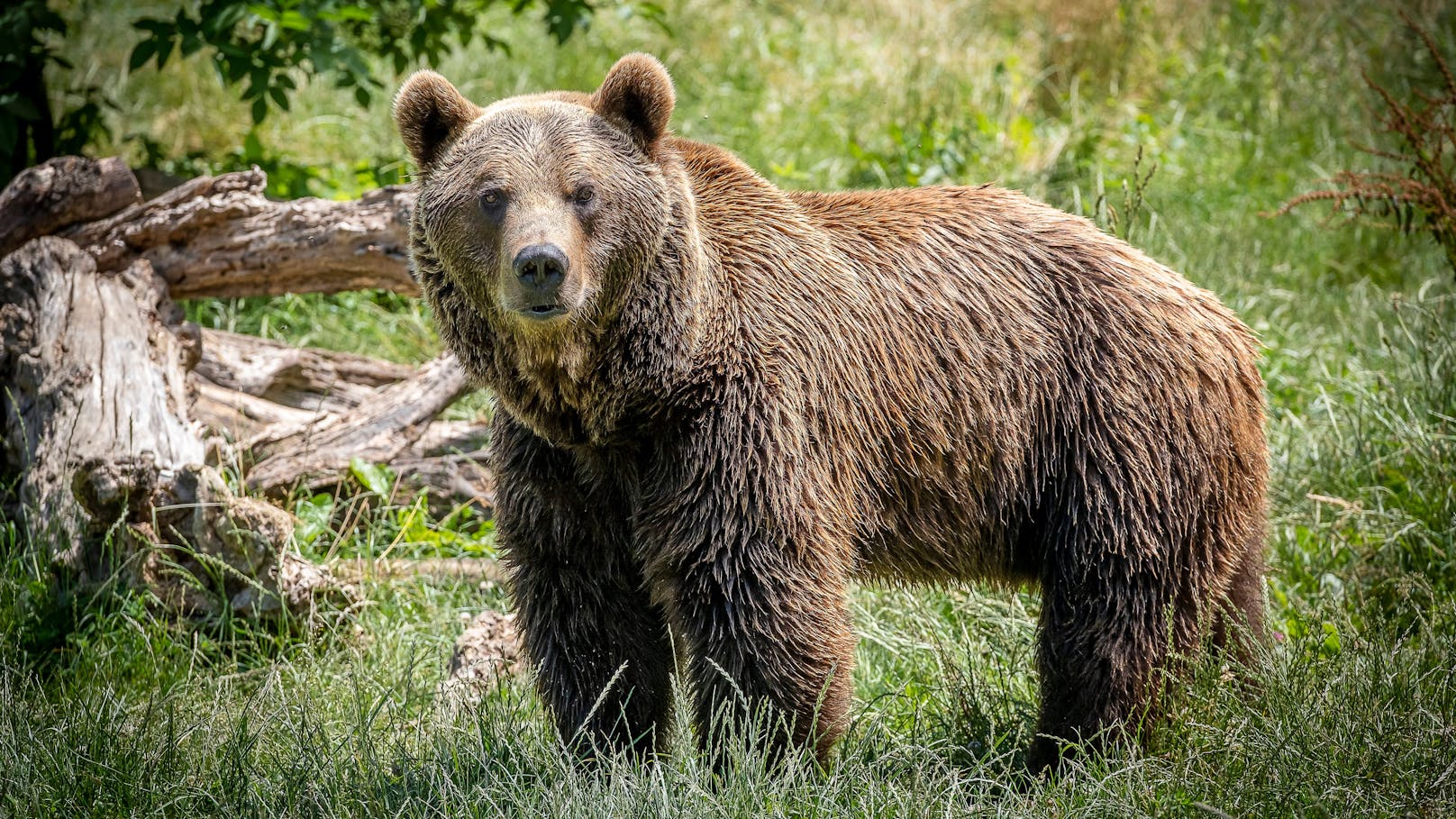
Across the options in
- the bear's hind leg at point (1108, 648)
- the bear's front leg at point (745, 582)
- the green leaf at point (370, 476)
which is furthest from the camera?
the green leaf at point (370, 476)

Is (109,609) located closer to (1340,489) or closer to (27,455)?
(27,455)

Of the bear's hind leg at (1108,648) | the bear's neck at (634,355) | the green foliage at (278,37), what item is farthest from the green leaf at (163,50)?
the bear's hind leg at (1108,648)

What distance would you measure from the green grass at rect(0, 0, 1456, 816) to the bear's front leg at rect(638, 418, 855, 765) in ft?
0.74

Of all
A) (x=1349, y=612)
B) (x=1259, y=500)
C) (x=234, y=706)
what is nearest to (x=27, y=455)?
(x=234, y=706)

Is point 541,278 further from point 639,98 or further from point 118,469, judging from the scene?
point 118,469

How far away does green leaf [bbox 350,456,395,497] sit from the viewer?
20.4 ft

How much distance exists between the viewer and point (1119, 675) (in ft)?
14.0

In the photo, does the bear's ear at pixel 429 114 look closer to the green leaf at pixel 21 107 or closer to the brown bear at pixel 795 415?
the brown bear at pixel 795 415

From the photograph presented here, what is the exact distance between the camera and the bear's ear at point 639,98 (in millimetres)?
4016

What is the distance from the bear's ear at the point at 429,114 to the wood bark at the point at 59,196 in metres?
2.84

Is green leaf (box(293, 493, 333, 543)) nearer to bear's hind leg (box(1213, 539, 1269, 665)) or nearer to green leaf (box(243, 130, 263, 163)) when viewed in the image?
green leaf (box(243, 130, 263, 163))

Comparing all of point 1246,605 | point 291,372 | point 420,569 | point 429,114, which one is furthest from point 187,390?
point 1246,605

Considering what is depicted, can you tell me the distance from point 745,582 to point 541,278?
1047 millimetres

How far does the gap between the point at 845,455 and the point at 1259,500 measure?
1471 millimetres
